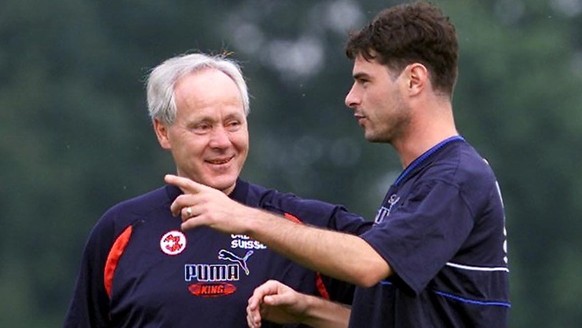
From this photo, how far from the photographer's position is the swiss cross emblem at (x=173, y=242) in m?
6.46

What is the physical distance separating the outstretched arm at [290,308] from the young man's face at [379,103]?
60 cm

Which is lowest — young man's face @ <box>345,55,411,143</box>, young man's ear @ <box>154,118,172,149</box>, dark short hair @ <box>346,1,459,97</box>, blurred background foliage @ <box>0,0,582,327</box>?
blurred background foliage @ <box>0,0,582,327</box>

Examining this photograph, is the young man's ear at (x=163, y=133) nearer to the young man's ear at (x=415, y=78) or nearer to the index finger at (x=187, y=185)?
the index finger at (x=187, y=185)

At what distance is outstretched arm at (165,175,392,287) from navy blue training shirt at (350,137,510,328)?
0.21 feet

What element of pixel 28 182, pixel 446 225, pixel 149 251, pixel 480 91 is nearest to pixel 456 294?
pixel 446 225

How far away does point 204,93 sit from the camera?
255 inches

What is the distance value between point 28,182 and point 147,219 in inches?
604

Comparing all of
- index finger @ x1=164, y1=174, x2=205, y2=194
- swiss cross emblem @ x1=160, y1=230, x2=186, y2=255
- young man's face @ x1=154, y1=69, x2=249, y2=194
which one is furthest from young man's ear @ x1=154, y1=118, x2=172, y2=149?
index finger @ x1=164, y1=174, x2=205, y2=194

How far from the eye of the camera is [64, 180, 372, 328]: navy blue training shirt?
6363 millimetres

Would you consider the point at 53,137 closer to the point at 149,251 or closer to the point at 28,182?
the point at 28,182

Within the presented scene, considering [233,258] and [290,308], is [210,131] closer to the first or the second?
[233,258]

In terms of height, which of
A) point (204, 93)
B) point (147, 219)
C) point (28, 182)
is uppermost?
point (204, 93)

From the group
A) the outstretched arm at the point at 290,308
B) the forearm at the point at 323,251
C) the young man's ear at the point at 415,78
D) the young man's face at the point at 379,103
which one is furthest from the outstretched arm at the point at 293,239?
the young man's ear at the point at 415,78

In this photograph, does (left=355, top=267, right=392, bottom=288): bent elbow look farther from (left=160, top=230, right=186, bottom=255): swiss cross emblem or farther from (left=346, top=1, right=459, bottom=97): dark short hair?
(left=160, top=230, right=186, bottom=255): swiss cross emblem
